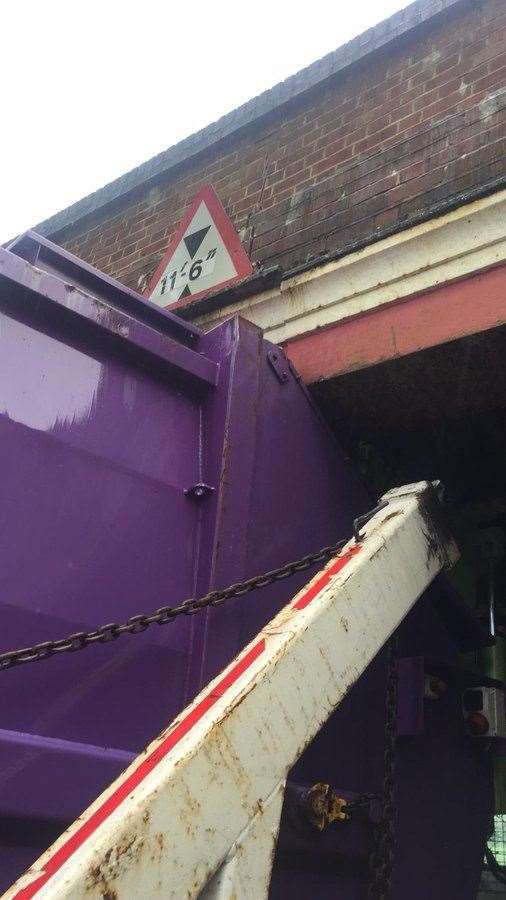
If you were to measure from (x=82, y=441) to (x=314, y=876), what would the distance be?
5.29ft

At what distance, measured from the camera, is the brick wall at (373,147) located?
3.42 m

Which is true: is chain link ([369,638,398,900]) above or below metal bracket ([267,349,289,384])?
below

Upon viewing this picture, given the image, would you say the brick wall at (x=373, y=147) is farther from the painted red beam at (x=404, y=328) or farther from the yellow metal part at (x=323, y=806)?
the yellow metal part at (x=323, y=806)

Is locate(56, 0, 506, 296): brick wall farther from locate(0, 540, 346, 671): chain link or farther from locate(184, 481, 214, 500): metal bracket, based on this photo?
locate(0, 540, 346, 671): chain link

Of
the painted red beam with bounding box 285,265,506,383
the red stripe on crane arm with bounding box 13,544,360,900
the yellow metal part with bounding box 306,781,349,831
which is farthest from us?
the painted red beam with bounding box 285,265,506,383

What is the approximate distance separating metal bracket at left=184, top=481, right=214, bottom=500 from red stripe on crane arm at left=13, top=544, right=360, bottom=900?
71 centimetres

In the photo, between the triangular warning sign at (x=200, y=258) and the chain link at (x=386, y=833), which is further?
the triangular warning sign at (x=200, y=258)

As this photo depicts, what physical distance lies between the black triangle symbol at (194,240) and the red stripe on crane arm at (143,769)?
10.2ft

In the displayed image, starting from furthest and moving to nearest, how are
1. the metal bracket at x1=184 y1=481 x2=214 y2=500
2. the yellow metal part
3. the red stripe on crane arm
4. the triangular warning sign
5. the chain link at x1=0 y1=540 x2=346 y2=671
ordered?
the triangular warning sign, the metal bracket at x1=184 y1=481 x2=214 y2=500, the yellow metal part, the chain link at x1=0 y1=540 x2=346 y2=671, the red stripe on crane arm

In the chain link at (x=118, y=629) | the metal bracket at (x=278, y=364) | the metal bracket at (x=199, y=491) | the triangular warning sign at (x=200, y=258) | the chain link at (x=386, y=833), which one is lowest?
the chain link at (x=386, y=833)

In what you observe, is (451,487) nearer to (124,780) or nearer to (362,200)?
(362,200)

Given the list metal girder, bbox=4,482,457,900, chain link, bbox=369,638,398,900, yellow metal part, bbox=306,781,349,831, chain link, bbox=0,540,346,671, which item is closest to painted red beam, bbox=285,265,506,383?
chain link, bbox=0,540,346,671

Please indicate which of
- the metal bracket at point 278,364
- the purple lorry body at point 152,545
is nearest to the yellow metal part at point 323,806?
the purple lorry body at point 152,545

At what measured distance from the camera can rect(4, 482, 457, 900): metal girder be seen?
1256 millimetres
